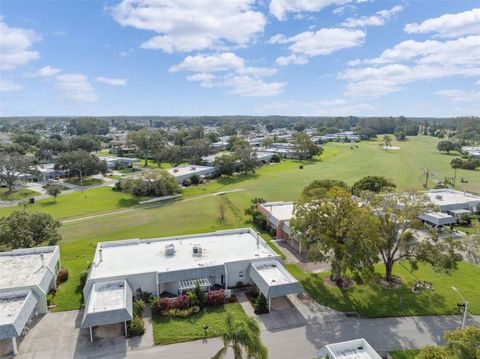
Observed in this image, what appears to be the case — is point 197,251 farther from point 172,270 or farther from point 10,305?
point 10,305

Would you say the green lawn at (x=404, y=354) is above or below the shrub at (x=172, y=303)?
below

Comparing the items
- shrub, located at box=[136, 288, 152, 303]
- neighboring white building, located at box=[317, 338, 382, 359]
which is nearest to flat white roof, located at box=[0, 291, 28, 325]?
shrub, located at box=[136, 288, 152, 303]

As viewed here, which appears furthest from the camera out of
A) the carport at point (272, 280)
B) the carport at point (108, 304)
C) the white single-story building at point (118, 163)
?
the white single-story building at point (118, 163)

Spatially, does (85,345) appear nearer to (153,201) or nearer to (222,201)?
(222,201)

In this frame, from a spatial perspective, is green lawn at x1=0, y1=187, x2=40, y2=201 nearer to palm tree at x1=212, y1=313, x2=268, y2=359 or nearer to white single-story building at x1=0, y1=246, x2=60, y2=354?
white single-story building at x1=0, y1=246, x2=60, y2=354

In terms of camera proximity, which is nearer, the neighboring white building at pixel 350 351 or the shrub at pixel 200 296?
the neighboring white building at pixel 350 351

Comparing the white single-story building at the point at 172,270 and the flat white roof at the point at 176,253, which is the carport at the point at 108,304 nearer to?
the white single-story building at the point at 172,270

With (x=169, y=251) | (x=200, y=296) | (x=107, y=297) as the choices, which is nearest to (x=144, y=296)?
(x=107, y=297)

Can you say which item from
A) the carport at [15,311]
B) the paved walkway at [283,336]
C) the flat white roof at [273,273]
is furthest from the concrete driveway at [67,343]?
the flat white roof at [273,273]
